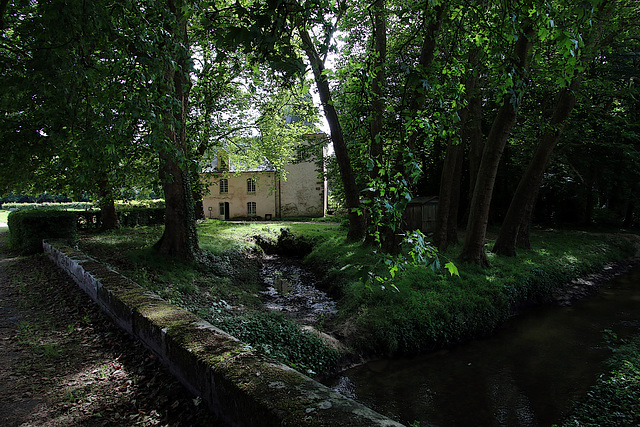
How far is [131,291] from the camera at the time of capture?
17.6 feet

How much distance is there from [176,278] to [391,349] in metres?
5.42

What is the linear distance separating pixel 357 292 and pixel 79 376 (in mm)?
6223

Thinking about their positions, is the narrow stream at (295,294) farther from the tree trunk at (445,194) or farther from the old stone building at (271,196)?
the old stone building at (271,196)

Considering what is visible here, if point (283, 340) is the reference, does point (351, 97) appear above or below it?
above

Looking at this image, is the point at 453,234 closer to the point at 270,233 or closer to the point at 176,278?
the point at 270,233

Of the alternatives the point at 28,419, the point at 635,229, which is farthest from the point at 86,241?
the point at 635,229

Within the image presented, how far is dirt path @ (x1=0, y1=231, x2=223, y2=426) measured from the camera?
126 inches

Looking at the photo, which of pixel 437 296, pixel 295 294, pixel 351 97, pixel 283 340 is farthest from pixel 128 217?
pixel 351 97

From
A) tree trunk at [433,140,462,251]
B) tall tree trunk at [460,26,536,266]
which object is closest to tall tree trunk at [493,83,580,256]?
tree trunk at [433,140,462,251]

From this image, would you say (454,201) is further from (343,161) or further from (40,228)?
(40,228)

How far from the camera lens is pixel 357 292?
9047 mm

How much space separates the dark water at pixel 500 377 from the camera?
5.35 m

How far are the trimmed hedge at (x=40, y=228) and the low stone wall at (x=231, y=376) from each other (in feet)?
26.5

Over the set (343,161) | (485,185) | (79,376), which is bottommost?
(79,376)
